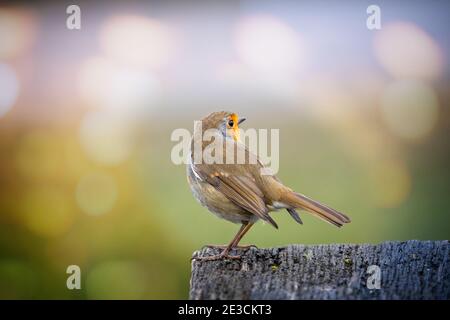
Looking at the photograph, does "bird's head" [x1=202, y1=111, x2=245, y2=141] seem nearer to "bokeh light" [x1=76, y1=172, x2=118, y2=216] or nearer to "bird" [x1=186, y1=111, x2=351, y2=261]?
"bird" [x1=186, y1=111, x2=351, y2=261]

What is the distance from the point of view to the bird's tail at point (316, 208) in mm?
3555

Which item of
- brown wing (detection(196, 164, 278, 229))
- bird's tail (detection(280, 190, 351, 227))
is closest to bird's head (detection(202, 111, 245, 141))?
brown wing (detection(196, 164, 278, 229))

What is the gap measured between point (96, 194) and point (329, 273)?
3.44m

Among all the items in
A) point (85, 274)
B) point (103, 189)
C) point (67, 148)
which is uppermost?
point (67, 148)

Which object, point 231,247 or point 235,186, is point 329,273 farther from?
point 235,186

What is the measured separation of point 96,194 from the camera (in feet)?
18.7

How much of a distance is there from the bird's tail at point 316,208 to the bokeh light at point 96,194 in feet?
7.38

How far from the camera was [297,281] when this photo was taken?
2555mm

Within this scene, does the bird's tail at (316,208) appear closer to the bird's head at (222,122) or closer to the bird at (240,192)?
the bird at (240,192)
